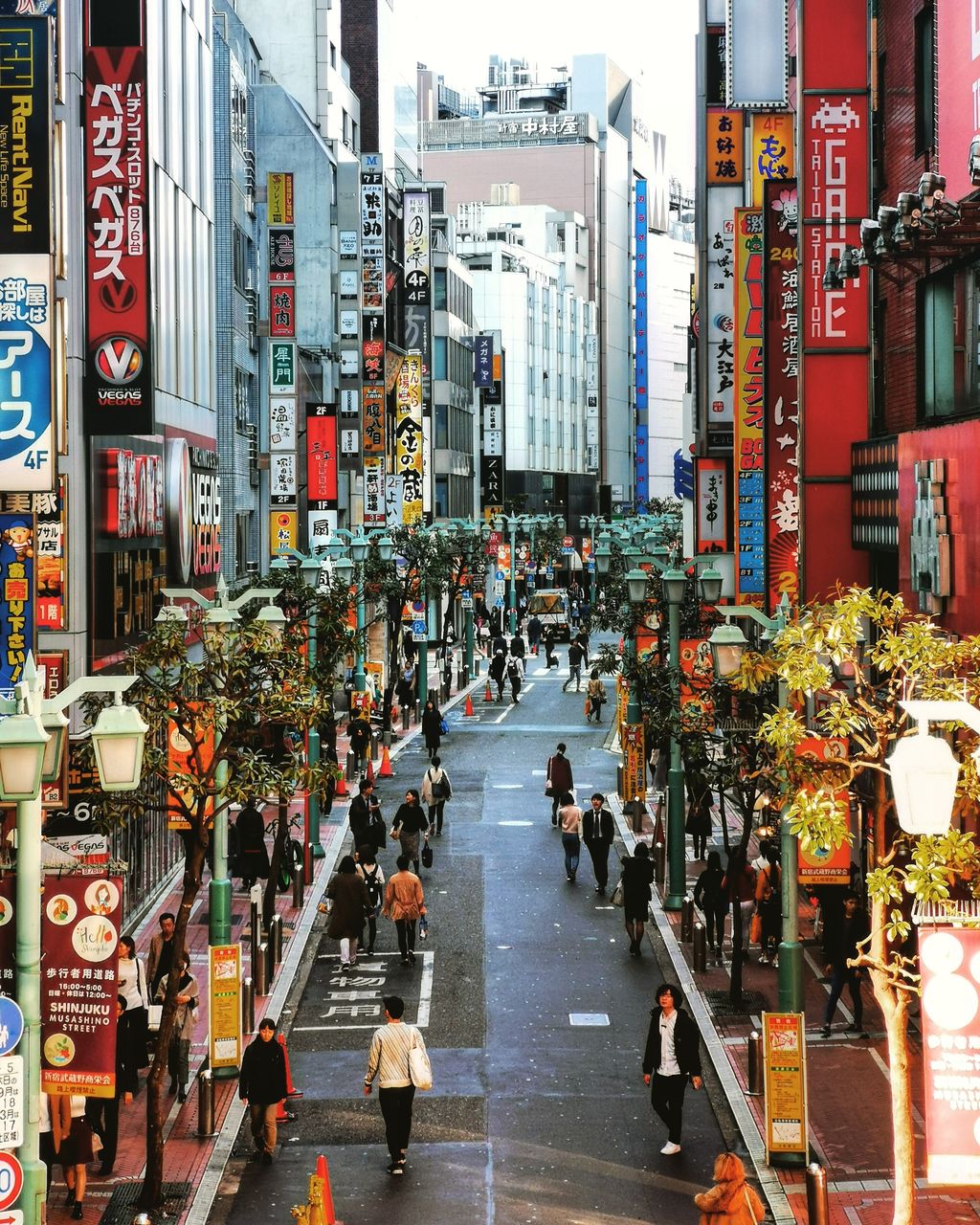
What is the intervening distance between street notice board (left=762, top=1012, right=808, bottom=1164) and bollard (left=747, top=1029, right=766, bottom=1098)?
7.00 feet

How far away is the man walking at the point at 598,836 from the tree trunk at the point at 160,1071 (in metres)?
14.5

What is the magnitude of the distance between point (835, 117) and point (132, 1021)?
15.6 m

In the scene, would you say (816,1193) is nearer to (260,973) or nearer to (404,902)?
(260,973)

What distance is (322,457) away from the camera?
54.3 metres

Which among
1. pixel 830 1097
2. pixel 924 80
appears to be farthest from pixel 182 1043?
pixel 924 80

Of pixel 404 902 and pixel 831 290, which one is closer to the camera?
pixel 404 902

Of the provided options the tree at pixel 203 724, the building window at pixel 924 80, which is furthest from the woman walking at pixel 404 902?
the building window at pixel 924 80

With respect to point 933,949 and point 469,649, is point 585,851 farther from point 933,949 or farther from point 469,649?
point 469,649

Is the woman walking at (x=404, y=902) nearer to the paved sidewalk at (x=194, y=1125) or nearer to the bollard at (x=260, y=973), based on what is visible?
the paved sidewalk at (x=194, y=1125)

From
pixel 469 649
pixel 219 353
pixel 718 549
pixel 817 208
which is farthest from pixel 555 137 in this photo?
pixel 817 208

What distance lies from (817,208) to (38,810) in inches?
701

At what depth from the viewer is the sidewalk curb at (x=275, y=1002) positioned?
51.4 ft

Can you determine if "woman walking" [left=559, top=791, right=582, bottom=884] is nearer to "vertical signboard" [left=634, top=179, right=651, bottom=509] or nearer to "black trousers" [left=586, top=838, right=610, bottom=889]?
"black trousers" [left=586, top=838, right=610, bottom=889]

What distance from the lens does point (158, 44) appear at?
31594 mm
